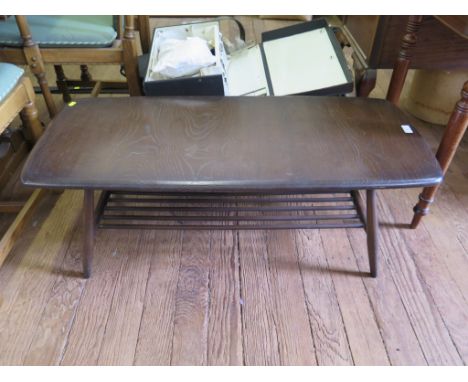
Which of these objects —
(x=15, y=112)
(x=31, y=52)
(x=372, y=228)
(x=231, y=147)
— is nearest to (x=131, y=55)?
(x=31, y=52)

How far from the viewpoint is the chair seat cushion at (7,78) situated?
989mm

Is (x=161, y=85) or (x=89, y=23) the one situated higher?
(x=89, y=23)

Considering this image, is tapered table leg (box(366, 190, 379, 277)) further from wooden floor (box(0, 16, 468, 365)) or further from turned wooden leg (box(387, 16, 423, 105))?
turned wooden leg (box(387, 16, 423, 105))

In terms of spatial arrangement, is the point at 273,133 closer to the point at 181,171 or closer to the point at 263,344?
the point at 181,171

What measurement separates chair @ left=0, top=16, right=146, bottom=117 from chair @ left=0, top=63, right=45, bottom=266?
0.20 m

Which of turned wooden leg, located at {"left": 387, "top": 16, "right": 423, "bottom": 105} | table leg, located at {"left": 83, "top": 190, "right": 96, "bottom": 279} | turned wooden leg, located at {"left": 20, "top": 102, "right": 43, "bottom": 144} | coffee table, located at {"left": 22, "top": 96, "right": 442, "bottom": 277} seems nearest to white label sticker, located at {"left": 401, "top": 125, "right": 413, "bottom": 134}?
coffee table, located at {"left": 22, "top": 96, "right": 442, "bottom": 277}

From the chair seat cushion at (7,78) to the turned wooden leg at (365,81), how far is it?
3.74ft

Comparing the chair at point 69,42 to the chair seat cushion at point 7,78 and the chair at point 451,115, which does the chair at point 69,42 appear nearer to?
the chair seat cushion at point 7,78

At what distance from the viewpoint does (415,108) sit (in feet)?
5.87

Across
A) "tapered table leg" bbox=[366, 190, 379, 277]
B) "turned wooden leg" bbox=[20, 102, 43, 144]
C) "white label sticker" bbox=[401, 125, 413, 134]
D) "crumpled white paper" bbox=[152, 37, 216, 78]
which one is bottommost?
"tapered table leg" bbox=[366, 190, 379, 277]

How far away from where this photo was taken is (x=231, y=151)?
0.93 metres

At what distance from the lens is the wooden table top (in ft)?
2.79

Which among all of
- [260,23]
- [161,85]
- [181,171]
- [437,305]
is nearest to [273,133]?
[181,171]

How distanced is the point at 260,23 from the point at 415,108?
1624 mm
